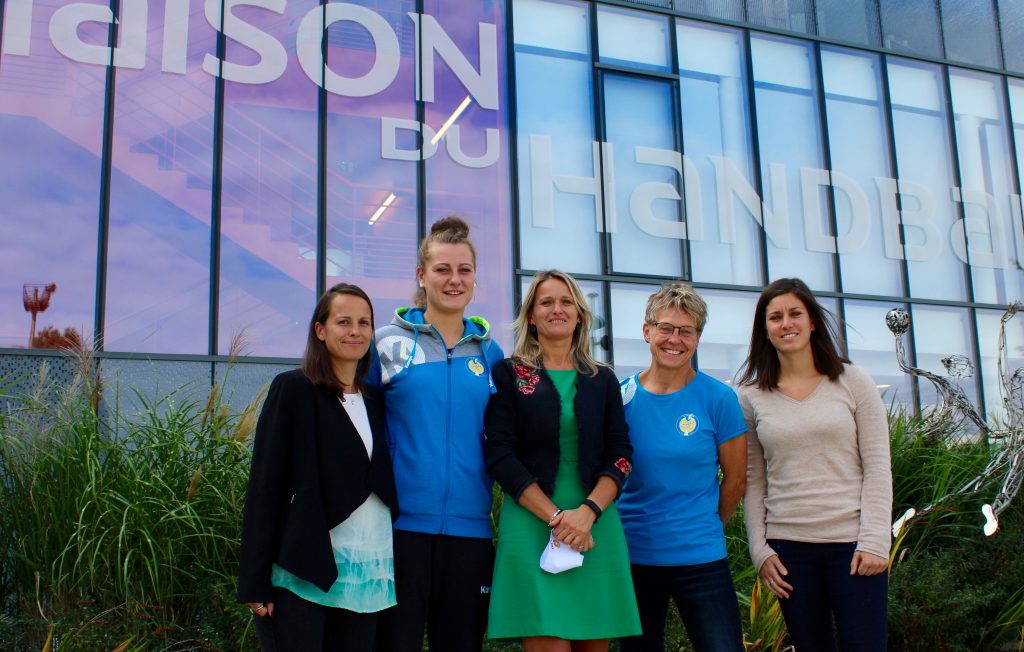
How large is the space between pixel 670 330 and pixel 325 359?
116 centimetres

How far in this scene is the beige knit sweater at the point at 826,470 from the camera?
9.61ft

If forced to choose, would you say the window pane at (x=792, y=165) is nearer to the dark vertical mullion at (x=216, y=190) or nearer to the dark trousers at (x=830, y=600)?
the dark vertical mullion at (x=216, y=190)

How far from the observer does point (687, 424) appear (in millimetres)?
3084

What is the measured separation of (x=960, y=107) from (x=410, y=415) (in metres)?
11.1

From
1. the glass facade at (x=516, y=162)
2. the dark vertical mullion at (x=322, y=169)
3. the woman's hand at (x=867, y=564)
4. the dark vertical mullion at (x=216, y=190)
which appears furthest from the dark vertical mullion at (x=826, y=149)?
the woman's hand at (x=867, y=564)

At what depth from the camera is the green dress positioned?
272 cm

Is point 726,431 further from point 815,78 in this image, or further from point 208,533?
point 815,78

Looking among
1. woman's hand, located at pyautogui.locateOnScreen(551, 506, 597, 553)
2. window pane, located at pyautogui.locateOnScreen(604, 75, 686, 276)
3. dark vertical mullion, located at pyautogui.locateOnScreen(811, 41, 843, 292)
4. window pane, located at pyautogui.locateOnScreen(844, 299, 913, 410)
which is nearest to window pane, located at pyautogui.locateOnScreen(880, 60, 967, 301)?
window pane, located at pyautogui.locateOnScreen(844, 299, 913, 410)

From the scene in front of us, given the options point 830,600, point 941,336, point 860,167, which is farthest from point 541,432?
point 941,336

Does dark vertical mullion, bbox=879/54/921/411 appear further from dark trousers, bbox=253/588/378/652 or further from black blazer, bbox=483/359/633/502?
dark trousers, bbox=253/588/378/652

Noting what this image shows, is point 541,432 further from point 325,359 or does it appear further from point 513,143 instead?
point 513,143

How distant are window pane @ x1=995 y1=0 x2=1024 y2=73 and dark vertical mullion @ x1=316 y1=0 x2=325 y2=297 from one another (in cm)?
890

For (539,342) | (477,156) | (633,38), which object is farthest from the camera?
(633,38)

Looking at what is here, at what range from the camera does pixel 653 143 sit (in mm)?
9984
